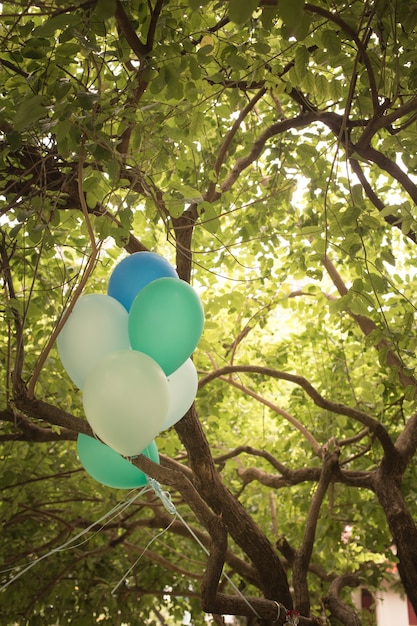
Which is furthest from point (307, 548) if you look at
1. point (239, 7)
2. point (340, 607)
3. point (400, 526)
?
point (239, 7)

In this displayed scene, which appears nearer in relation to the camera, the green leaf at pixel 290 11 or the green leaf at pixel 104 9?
the green leaf at pixel 290 11

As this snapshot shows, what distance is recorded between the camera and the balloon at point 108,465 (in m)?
1.96

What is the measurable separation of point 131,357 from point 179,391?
0.44 meters

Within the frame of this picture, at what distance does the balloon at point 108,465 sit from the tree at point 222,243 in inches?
7.1

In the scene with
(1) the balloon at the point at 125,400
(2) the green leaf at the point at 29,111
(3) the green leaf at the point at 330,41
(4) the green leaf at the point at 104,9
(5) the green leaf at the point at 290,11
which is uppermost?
(3) the green leaf at the point at 330,41

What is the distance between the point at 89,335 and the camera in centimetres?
176

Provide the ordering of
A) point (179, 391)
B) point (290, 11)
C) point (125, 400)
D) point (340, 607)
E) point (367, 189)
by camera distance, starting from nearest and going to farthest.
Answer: point (290, 11)
point (125, 400)
point (179, 391)
point (367, 189)
point (340, 607)

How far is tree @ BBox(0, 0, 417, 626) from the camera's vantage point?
1889mm

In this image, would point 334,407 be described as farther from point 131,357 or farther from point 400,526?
point 131,357

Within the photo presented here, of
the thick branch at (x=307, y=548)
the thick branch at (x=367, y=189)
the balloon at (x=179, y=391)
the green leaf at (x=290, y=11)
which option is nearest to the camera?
the green leaf at (x=290, y=11)

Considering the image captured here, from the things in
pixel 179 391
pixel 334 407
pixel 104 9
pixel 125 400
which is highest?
pixel 334 407

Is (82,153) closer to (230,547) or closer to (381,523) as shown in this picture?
(381,523)

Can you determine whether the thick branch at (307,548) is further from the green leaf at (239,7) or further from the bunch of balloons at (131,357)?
the green leaf at (239,7)

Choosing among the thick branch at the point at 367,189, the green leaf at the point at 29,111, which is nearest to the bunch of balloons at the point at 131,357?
the green leaf at the point at 29,111
